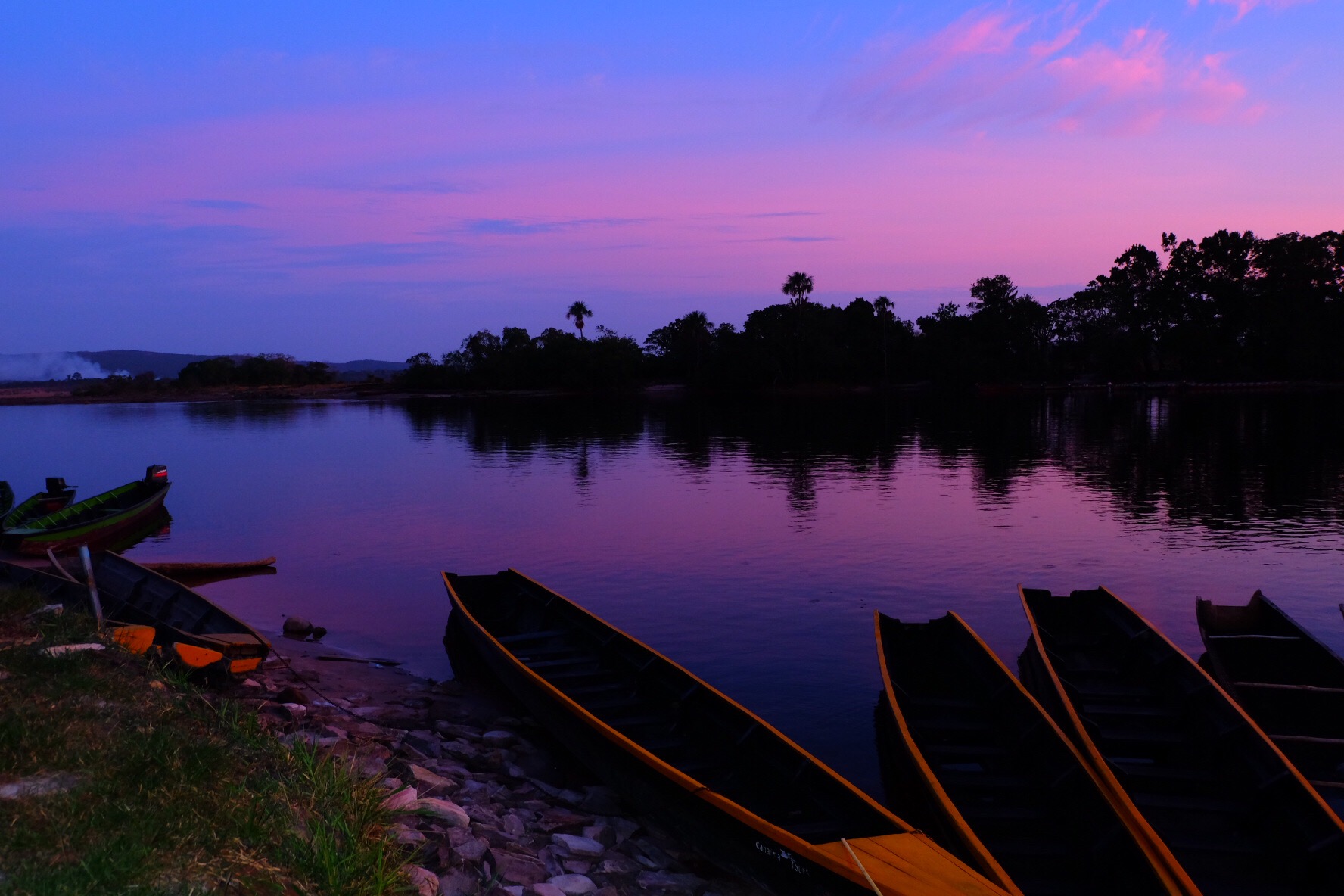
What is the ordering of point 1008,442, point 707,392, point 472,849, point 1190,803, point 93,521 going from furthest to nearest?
point 707,392 < point 1008,442 < point 93,521 < point 1190,803 < point 472,849

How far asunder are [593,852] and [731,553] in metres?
18.4

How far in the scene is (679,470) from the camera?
48094mm

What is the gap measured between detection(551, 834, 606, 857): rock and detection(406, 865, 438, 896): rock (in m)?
2.14

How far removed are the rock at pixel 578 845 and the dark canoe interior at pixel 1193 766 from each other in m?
5.72

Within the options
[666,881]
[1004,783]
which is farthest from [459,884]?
[1004,783]

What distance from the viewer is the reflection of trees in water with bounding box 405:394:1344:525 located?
3788 centimetres

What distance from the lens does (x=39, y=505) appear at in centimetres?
3189

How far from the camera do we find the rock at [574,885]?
26.6 feet

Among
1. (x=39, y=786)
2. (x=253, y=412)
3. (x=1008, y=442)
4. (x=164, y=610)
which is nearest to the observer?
(x=39, y=786)

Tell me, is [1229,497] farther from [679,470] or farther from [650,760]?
[650,760]

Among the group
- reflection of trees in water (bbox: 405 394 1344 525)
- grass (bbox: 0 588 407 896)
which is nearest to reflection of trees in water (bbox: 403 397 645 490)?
reflection of trees in water (bbox: 405 394 1344 525)

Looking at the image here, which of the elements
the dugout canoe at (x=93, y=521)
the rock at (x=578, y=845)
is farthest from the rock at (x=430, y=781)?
the dugout canoe at (x=93, y=521)

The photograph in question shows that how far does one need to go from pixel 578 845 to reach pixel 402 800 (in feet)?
5.98

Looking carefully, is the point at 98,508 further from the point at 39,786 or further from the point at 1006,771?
the point at 1006,771
